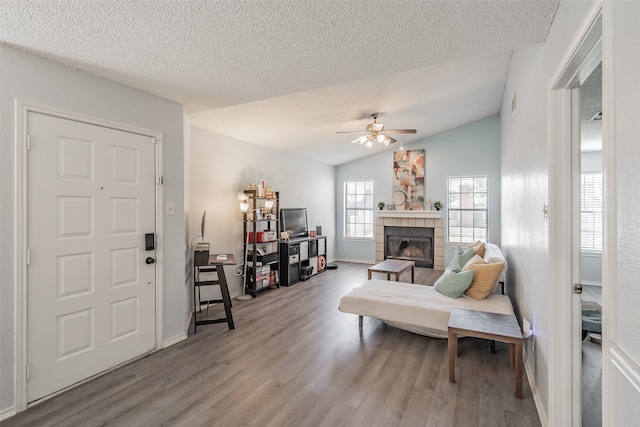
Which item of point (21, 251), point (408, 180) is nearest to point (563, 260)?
point (21, 251)

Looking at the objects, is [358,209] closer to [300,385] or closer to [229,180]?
[229,180]

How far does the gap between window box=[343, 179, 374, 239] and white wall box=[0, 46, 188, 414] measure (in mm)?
5454

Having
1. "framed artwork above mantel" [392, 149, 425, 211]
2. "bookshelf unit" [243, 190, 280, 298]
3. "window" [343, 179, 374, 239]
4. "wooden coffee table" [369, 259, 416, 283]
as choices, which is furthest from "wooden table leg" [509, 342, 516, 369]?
"window" [343, 179, 374, 239]

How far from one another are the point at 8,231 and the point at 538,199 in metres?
3.62

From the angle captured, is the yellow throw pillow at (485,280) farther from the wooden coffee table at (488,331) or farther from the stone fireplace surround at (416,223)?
the stone fireplace surround at (416,223)

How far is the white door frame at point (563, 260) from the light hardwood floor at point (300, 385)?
439 millimetres

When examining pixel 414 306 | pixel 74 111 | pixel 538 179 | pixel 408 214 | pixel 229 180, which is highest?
pixel 74 111

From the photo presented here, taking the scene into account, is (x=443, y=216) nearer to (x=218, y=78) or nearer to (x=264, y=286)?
(x=264, y=286)

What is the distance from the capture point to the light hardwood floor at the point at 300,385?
206 cm

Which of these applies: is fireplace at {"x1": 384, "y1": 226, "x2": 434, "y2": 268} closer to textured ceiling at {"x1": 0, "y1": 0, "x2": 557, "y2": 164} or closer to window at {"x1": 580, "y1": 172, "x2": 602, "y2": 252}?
window at {"x1": 580, "y1": 172, "x2": 602, "y2": 252}

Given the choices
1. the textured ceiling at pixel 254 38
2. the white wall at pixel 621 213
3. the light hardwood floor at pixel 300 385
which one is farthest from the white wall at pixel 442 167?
the white wall at pixel 621 213

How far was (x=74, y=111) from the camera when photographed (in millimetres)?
2391

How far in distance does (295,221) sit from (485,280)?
387cm

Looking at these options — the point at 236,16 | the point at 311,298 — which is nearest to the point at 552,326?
the point at 236,16
